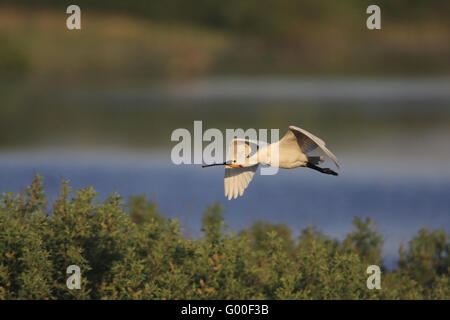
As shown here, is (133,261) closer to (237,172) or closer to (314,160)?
(237,172)

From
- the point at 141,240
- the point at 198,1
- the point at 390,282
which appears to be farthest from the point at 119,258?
the point at 198,1

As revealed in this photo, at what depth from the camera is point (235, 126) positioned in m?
19.8

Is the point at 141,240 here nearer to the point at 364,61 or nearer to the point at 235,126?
the point at 235,126

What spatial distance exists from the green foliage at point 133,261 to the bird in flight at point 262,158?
45 cm

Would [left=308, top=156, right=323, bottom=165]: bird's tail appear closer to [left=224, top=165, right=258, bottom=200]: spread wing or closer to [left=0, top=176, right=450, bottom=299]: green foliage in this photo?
[left=224, top=165, right=258, bottom=200]: spread wing

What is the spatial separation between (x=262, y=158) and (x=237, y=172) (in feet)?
1.19

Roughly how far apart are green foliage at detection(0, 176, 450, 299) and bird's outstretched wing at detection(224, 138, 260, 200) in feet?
1.14

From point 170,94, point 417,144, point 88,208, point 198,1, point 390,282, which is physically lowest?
point 390,282

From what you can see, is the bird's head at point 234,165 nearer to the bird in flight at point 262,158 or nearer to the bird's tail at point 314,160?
the bird in flight at point 262,158

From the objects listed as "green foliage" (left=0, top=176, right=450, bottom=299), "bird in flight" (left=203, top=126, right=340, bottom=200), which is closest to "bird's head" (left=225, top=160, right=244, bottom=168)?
"bird in flight" (left=203, top=126, right=340, bottom=200)

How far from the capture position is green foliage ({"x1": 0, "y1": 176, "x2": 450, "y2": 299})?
6.90 m

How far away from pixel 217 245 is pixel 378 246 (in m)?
3.13

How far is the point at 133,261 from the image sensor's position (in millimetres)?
7109

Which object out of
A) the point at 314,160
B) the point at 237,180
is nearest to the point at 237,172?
the point at 237,180
